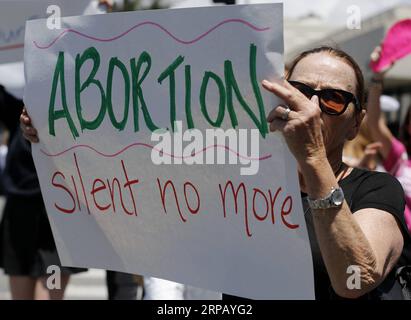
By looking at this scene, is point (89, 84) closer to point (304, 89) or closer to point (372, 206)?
point (304, 89)

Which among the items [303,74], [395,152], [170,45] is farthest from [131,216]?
[395,152]

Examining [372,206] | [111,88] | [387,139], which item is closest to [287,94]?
[372,206]

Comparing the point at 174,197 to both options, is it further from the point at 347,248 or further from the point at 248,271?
the point at 347,248

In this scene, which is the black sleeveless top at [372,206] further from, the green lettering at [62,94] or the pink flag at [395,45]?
the pink flag at [395,45]

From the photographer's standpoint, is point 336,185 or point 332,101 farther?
point 332,101

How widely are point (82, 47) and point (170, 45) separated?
281 millimetres

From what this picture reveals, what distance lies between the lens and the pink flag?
165 inches

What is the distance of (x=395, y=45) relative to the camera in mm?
4246

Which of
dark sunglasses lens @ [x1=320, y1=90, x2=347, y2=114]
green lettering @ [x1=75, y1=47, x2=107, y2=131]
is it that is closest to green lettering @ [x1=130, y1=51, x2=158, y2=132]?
green lettering @ [x1=75, y1=47, x2=107, y2=131]

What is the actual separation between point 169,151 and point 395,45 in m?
2.44


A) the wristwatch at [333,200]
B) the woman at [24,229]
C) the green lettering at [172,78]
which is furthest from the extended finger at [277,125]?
the woman at [24,229]

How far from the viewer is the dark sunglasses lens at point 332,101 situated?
216 cm

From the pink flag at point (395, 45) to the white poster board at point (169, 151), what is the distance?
235cm

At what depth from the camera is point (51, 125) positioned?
2334 millimetres
